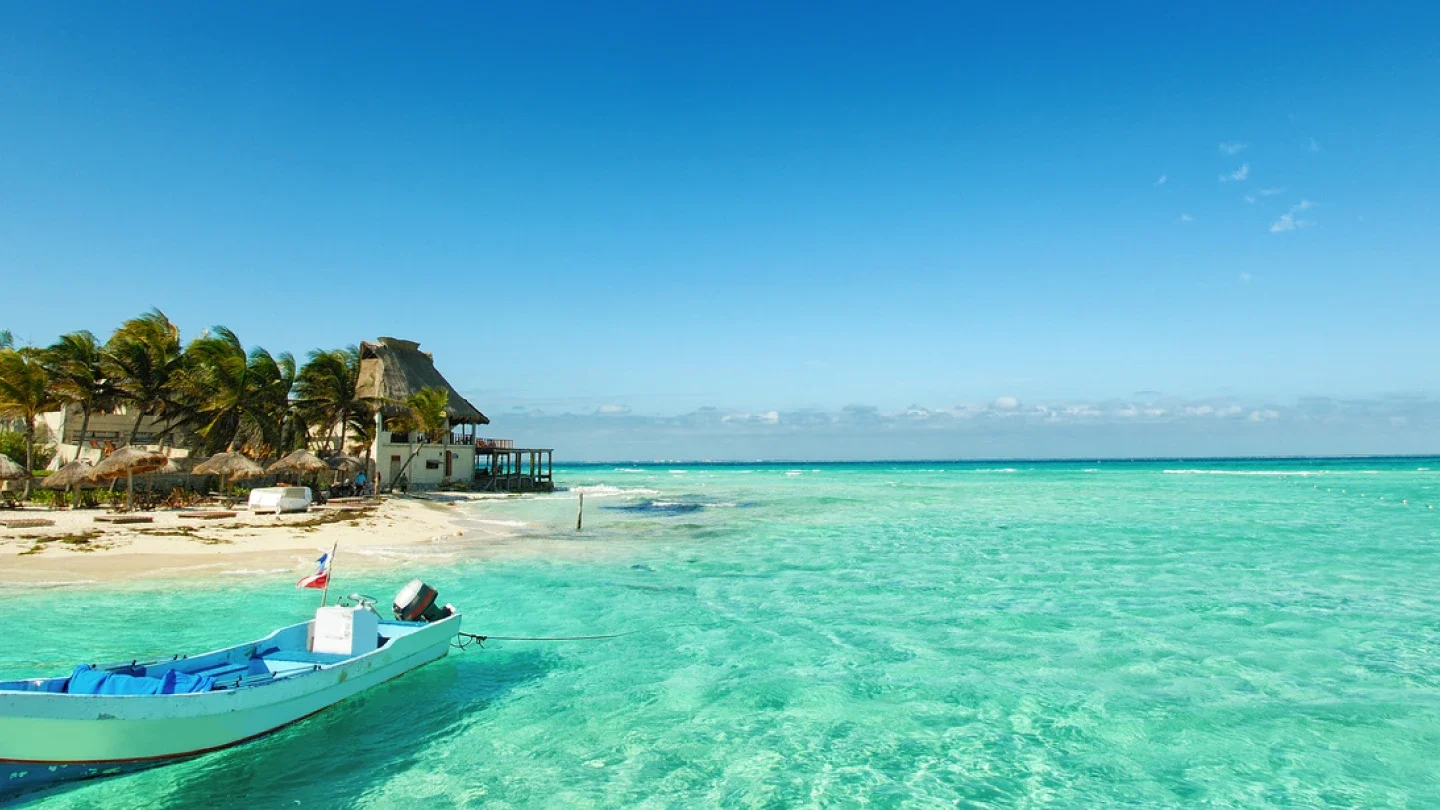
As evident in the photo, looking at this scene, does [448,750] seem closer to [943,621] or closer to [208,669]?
[208,669]

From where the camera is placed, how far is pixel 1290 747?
7.45 meters

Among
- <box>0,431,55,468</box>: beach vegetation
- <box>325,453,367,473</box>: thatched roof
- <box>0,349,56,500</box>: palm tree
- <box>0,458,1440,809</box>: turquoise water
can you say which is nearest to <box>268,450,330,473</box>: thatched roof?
<box>325,453,367,473</box>: thatched roof

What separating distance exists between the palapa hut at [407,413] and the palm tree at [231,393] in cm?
426

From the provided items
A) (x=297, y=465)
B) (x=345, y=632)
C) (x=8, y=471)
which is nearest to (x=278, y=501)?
(x=297, y=465)

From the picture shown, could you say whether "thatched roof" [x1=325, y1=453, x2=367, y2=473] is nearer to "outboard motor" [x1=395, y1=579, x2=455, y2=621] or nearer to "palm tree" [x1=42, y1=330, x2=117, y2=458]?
"palm tree" [x1=42, y1=330, x2=117, y2=458]

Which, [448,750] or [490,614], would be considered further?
[490,614]

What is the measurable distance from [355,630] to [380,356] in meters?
34.1

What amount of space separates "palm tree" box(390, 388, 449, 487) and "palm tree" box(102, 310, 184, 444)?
952cm

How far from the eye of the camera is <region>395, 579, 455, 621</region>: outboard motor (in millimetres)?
9852

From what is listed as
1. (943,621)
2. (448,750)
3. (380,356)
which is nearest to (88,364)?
(380,356)

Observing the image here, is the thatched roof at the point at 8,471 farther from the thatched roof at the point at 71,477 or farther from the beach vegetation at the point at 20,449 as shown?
the beach vegetation at the point at 20,449

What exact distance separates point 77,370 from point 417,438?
45.5 ft

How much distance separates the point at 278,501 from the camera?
2425 cm

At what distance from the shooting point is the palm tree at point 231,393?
31109 millimetres
